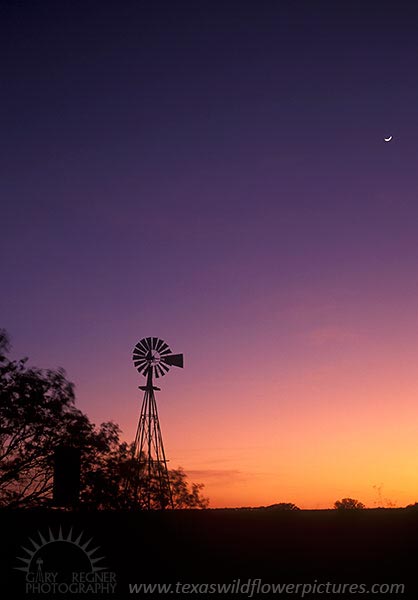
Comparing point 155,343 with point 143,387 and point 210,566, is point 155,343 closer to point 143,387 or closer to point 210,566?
point 143,387

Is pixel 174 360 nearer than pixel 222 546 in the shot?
No

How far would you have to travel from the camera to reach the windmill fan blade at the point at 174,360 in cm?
3117

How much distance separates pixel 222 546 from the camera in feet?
63.5

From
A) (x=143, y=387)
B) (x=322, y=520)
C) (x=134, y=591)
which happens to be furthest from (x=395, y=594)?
(x=143, y=387)

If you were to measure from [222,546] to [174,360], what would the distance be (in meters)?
12.7

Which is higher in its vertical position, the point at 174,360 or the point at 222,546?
the point at 174,360

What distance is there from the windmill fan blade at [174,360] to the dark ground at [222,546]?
1153cm

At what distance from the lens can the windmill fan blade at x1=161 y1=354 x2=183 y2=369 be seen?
3117 centimetres

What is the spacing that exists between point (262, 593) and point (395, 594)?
3303 mm

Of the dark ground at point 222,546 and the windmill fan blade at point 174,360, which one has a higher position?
the windmill fan blade at point 174,360

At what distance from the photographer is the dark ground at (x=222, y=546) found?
60.5 feet

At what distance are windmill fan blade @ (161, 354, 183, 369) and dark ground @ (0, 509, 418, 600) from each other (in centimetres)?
1153

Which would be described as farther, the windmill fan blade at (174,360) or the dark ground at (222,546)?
the windmill fan blade at (174,360)

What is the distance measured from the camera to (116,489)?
101 ft
